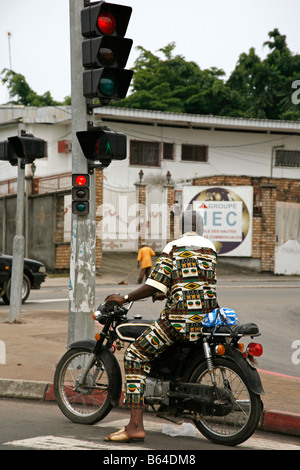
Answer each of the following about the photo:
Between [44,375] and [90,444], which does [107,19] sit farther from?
[90,444]

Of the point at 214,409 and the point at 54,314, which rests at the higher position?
the point at 214,409

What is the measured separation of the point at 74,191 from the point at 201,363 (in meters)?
3.20

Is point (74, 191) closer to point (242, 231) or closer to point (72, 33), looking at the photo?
point (72, 33)

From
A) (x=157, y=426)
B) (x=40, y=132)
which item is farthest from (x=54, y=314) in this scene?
(x=40, y=132)

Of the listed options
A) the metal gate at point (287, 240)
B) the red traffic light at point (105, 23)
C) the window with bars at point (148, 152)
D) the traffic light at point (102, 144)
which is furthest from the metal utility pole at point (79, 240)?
the window with bars at point (148, 152)

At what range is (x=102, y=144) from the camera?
7988 millimetres

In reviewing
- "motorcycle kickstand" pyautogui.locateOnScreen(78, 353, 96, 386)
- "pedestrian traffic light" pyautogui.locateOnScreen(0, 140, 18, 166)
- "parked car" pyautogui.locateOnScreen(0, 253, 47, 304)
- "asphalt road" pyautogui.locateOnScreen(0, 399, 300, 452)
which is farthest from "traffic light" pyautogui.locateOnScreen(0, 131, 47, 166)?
"motorcycle kickstand" pyautogui.locateOnScreen(78, 353, 96, 386)

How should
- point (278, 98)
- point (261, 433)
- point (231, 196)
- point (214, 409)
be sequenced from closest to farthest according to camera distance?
point (214, 409), point (261, 433), point (231, 196), point (278, 98)

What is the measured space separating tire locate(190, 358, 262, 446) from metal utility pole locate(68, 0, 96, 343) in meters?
2.74

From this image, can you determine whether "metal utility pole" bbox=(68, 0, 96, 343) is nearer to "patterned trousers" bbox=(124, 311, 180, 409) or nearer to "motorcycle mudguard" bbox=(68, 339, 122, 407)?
"motorcycle mudguard" bbox=(68, 339, 122, 407)

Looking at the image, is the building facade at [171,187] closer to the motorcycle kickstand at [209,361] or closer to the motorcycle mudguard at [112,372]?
the motorcycle mudguard at [112,372]

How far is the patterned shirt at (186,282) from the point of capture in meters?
5.74

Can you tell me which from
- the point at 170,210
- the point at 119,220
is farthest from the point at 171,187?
the point at 119,220
